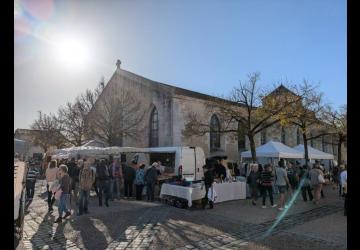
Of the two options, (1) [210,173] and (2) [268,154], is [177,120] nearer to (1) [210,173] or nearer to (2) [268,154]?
(2) [268,154]

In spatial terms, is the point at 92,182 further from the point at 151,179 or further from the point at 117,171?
the point at 117,171

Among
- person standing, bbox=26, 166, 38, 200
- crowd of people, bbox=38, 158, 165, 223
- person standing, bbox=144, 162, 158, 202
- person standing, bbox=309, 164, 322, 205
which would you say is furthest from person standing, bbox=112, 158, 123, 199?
person standing, bbox=309, 164, 322, 205

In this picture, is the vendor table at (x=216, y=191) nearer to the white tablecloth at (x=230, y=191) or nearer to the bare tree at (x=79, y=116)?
the white tablecloth at (x=230, y=191)

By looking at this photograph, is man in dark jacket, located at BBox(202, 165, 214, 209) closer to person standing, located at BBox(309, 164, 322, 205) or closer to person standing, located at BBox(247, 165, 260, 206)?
person standing, located at BBox(247, 165, 260, 206)

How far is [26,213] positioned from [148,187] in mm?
4549

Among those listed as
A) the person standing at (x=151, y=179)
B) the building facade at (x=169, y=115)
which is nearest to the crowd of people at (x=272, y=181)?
the person standing at (x=151, y=179)

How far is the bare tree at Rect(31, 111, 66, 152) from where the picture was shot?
112 feet

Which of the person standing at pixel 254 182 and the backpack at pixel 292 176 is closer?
the person standing at pixel 254 182

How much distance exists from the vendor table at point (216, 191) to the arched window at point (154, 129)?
51.4 feet

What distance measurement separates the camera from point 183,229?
894cm

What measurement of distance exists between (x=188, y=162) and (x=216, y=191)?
462 centimetres

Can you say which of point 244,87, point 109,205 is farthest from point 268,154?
point 109,205

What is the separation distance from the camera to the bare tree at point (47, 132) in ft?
112
